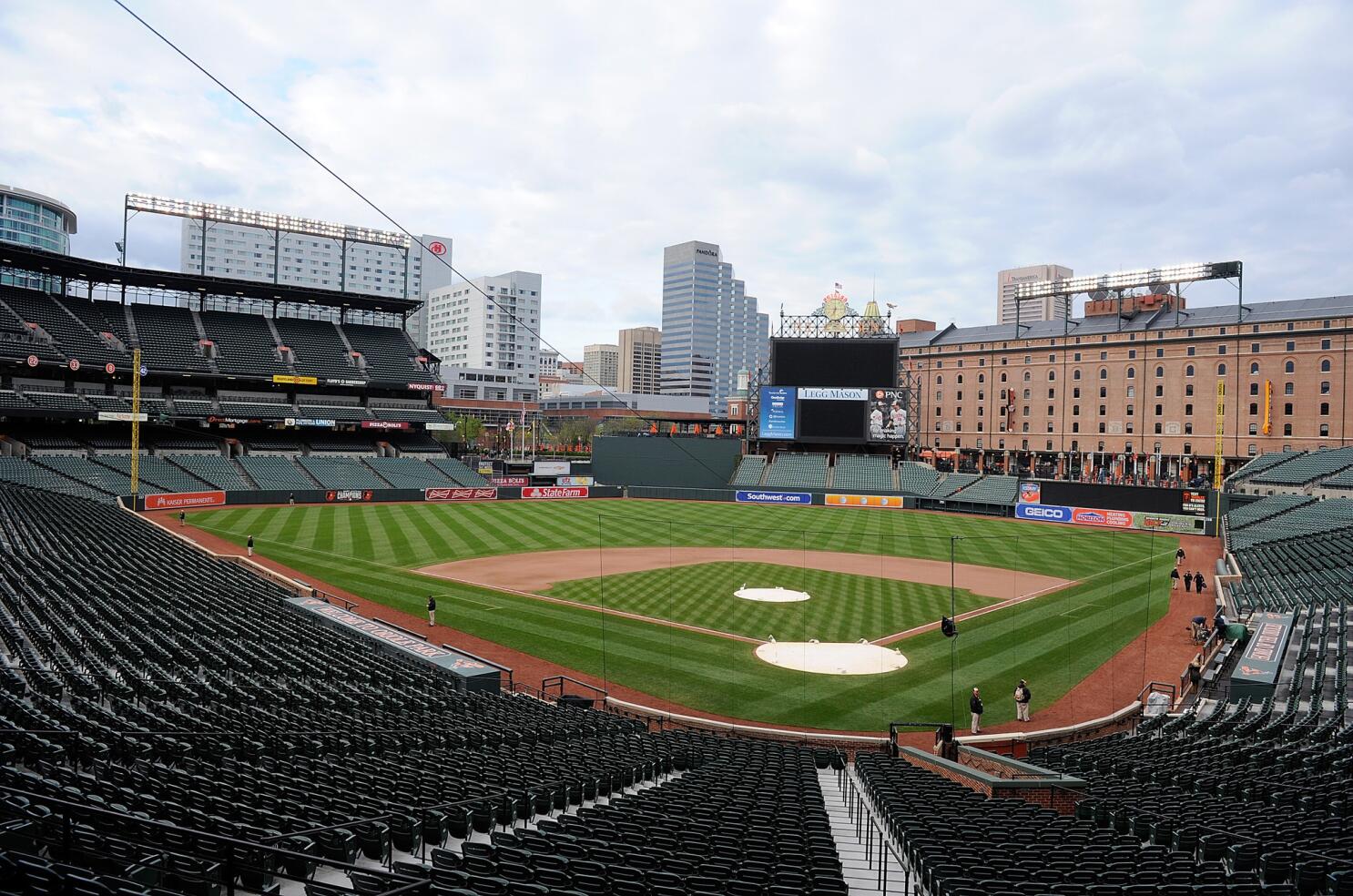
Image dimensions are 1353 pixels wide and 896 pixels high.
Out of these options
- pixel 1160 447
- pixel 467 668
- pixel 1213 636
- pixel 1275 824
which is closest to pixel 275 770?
pixel 467 668

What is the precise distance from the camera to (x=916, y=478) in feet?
242

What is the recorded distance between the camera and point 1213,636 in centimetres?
2692

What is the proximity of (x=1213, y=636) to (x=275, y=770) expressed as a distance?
93.7ft

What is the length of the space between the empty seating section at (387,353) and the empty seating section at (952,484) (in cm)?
4964

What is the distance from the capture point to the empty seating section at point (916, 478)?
72375mm

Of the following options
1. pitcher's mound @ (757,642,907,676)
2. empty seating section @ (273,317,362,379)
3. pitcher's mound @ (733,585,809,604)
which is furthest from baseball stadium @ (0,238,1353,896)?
empty seating section @ (273,317,362,379)

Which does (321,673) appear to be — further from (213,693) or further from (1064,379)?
(1064,379)

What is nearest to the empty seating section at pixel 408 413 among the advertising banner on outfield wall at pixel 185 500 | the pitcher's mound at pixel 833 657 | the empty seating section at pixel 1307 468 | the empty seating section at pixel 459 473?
the empty seating section at pixel 459 473

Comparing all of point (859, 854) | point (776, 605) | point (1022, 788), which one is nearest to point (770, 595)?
point (776, 605)

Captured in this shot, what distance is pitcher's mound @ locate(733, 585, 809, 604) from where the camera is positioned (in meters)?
33.7

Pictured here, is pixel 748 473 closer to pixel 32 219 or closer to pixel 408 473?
pixel 408 473

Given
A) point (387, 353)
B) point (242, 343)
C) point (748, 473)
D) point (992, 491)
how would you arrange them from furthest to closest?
point (387, 353) < point (748, 473) < point (242, 343) < point (992, 491)

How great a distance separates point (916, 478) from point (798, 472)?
10.9m

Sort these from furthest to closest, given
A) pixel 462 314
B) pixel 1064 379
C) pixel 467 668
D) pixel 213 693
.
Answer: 1. pixel 462 314
2. pixel 1064 379
3. pixel 467 668
4. pixel 213 693
